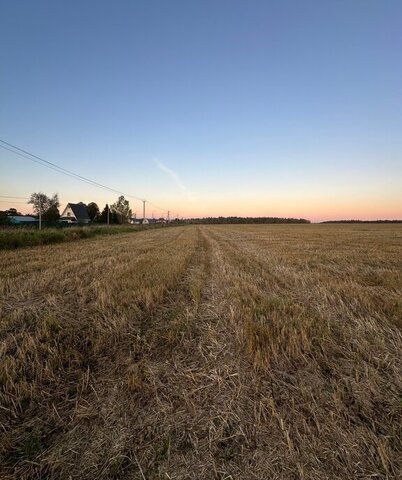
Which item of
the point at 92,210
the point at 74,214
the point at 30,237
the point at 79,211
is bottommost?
the point at 30,237

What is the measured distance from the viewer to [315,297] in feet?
21.7

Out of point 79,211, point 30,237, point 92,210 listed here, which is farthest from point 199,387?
point 92,210

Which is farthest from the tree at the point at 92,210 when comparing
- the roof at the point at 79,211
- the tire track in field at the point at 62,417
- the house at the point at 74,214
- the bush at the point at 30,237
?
the tire track in field at the point at 62,417

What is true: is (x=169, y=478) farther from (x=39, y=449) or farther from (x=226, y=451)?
(x=39, y=449)

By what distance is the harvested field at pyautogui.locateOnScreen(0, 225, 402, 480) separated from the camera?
2.14m

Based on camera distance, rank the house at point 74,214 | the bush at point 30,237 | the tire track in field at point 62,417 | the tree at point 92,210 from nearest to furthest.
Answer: the tire track in field at point 62,417
the bush at point 30,237
the house at point 74,214
the tree at point 92,210

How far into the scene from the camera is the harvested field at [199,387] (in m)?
2.14

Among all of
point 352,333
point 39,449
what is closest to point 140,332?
point 39,449

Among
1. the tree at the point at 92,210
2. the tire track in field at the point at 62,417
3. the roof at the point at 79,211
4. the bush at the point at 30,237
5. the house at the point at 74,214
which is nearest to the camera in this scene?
the tire track in field at the point at 62,417

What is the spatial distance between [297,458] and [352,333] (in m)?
2.89

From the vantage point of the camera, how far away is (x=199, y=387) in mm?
3092

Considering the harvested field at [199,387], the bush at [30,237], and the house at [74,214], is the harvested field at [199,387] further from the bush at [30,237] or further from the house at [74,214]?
the house at [74,214]

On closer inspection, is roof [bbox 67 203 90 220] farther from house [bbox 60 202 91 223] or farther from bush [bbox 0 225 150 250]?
bush [bbox 0 225 150 250]

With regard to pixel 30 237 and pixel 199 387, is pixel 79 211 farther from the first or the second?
pixel 199 387
